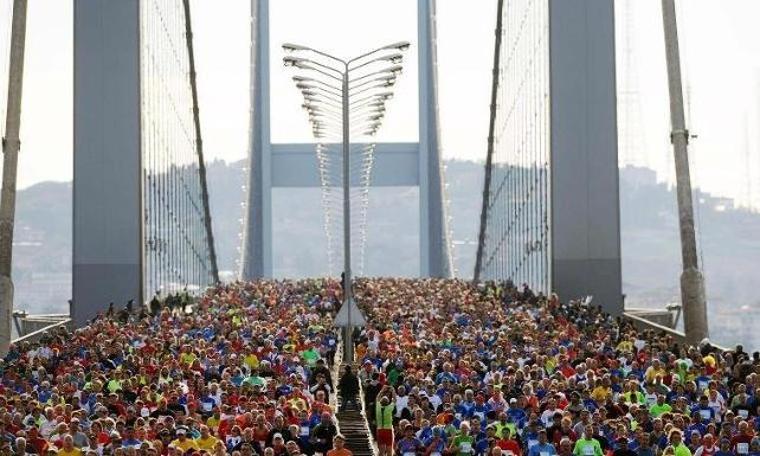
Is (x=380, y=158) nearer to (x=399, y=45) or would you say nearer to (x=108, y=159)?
(x=108, y=159)

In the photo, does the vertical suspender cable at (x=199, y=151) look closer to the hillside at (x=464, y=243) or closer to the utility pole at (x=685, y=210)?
the hillside at (x=464, y=243)

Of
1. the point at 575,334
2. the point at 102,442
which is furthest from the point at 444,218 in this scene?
the point at 102,442

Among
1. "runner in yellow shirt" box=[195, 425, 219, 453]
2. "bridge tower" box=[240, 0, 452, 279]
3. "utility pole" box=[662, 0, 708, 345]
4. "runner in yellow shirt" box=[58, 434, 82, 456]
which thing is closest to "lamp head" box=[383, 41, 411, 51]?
"utility pole" box=[662, 0, 708, 345]

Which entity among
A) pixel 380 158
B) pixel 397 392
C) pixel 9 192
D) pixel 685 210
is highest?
pixel 380 158

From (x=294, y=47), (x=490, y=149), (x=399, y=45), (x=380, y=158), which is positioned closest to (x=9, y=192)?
(x=294, y=47)

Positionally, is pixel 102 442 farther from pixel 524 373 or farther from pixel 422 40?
pixel 422 40

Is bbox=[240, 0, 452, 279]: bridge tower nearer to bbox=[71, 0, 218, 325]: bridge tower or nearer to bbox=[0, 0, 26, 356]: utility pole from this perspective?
bbox=[71, 0, 218, 325]: bridge tower
